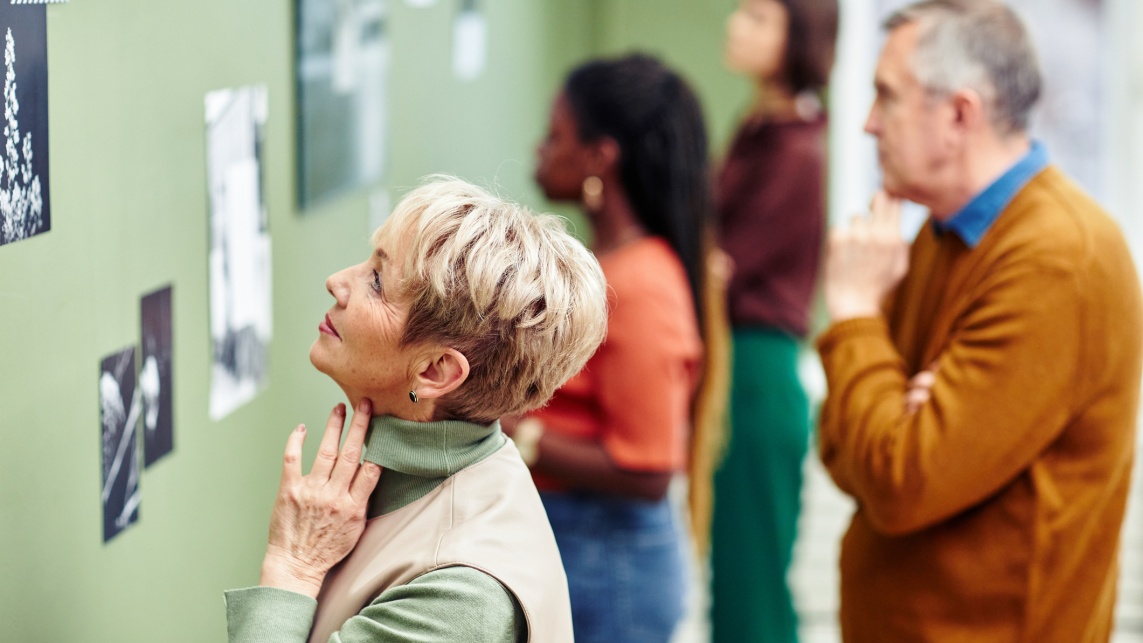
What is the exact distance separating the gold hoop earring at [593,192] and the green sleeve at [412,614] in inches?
57.2

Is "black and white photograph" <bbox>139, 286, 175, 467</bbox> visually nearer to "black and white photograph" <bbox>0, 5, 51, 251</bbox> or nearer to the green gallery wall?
the green gallery wall

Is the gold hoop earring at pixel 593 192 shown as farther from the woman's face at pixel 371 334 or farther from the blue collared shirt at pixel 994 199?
the woman's face at pixel 371 334

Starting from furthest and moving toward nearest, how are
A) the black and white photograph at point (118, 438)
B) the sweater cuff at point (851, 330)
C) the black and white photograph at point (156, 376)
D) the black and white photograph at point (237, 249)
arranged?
the sweater cuff at point (851, 330) → the black and white photograph at point (237, 249) → the black and white photograph at point (156, 376) → the black and white photograph at point (118, 438)

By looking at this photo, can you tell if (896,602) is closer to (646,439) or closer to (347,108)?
(646,439)

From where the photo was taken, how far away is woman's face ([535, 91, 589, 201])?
2.68 metres

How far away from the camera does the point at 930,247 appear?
7.16ft

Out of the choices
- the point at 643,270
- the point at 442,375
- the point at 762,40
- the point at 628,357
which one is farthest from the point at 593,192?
the point at 762,40

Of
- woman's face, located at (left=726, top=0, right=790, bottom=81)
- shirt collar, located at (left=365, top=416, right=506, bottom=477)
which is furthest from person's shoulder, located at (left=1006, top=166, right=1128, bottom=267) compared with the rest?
woman's face, located at (left=726, top=0, right=790, bottom=81)

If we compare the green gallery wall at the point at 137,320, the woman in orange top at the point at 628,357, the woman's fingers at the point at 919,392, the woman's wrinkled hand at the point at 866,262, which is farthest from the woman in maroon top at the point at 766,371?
the woman's fingers at the point at 919,392

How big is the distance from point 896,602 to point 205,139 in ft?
4.15

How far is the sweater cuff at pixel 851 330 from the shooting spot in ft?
6.81

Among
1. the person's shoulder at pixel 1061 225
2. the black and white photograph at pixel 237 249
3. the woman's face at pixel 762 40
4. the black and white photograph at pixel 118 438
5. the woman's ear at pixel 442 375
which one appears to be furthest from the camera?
the woman's face at pixel 762 40

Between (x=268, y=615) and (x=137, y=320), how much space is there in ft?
1.80

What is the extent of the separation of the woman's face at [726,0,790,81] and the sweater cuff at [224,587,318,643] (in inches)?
122
